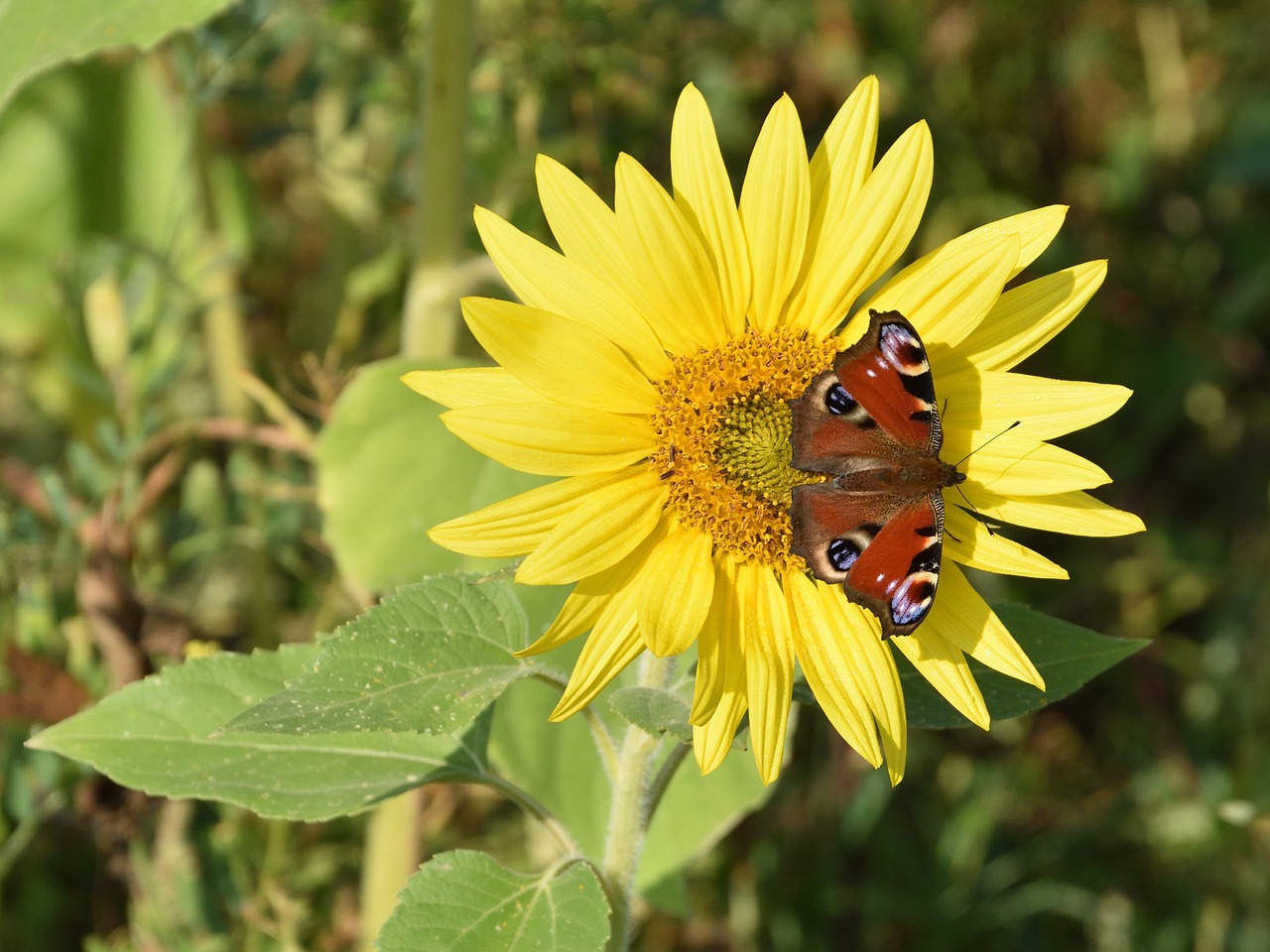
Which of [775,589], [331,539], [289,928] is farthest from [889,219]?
[289,928]

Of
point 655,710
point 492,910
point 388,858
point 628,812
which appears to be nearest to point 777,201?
point 655,710

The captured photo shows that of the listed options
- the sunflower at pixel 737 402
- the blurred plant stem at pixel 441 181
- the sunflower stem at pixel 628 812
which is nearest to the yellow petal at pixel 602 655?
the sunflower at pixel 737 402

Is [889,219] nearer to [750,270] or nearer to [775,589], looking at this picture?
[750,270]

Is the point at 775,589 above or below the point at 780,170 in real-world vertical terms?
below

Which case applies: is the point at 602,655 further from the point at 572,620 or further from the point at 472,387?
the point at 472,387

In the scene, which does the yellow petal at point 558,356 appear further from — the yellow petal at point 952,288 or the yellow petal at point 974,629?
the yellow petal at point 974,629

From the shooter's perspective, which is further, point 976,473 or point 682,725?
point 976,473
